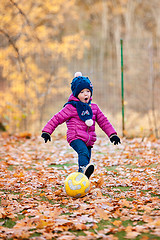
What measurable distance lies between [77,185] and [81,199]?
18 centimetres

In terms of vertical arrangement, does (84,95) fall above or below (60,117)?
above

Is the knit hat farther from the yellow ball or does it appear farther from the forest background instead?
the forest background

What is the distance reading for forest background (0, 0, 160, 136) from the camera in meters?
10.8

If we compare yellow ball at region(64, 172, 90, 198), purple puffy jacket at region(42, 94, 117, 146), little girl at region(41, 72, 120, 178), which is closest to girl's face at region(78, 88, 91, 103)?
little girl at region(41, 72, 120, 178)

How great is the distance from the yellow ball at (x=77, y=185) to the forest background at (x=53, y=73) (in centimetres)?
561

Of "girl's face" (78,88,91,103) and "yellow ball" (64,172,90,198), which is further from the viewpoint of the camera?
"girl's face" (78,88,91,103)

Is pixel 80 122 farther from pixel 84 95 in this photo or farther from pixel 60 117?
pixel 84 95

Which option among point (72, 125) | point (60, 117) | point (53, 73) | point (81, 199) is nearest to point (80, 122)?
point (72, 125)

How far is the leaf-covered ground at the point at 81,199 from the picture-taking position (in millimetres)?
2830

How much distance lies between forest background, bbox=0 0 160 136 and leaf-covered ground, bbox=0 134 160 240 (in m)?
3.62

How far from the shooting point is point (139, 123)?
11352 millimetres

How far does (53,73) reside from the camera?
13.4 m

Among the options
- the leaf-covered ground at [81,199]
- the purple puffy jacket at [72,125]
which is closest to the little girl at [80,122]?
the purple puffy jacket at [72,125]

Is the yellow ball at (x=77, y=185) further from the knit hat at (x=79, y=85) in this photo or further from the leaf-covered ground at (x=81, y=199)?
the knit hat at (x=79, y=85)
